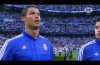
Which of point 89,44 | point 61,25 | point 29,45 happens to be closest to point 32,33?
point 29,45

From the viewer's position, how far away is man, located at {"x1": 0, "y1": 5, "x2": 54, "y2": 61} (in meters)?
2.09

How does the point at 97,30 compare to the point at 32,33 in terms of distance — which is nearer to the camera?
the point at 32,33

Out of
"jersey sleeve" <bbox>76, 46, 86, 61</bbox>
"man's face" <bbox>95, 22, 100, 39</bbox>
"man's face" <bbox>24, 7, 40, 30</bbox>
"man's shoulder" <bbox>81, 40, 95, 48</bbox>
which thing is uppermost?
"man's face" <bbox>24, 7, 40, 30</bbox>

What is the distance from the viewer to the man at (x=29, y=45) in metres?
2.09

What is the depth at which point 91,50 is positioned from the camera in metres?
2.37

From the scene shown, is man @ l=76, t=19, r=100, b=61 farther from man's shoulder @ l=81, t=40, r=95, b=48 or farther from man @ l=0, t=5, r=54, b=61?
man @ l=0, t=5, r=54, b=61

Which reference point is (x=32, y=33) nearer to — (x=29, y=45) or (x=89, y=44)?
(x=29, y=45)

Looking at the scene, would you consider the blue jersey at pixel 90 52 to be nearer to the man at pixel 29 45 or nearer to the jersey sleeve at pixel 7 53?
the man at pixel 29 45

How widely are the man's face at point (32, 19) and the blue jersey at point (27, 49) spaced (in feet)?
0.32

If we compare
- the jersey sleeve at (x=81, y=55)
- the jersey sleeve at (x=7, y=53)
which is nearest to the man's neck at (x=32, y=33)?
the jersey sleeve at (x=7, y=53)

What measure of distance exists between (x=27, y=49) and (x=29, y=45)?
0.04m

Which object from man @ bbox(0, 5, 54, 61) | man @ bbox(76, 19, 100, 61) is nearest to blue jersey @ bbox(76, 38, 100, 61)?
man @ bbox(76, 19, 100, 61)

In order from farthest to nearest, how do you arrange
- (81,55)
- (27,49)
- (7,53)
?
(81,55), (27,49), (7,53)

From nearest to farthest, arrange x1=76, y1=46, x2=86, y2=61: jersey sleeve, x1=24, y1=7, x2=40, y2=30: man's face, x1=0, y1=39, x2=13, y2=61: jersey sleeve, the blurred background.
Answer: x1=0, y1=39, x2=13, y2=61: jersey sleeve, x1=24, y1=7, x2=40, y2=30: man's face, x1=76, y1=46, x2=86, y2=61: jersey sleeve, the blurred background
